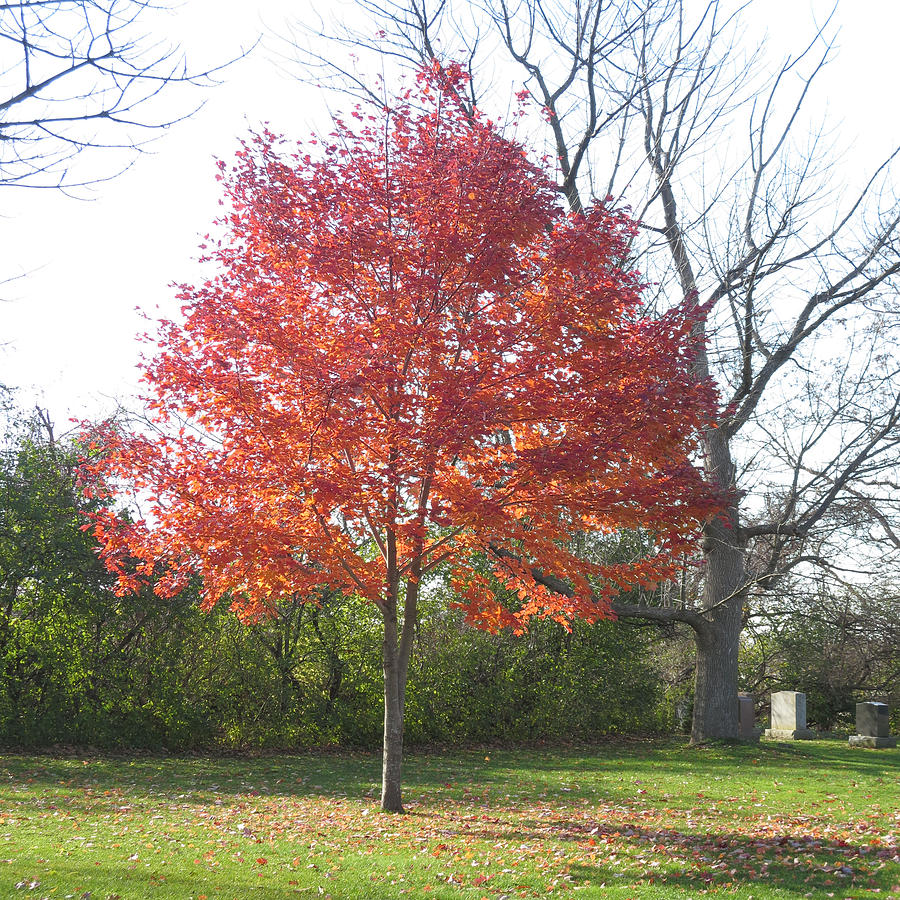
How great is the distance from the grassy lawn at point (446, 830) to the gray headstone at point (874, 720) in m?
5.67

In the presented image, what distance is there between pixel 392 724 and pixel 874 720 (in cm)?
1262

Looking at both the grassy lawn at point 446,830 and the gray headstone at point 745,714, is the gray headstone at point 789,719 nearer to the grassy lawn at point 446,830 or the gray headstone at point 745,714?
the gray headstone at point 745,714

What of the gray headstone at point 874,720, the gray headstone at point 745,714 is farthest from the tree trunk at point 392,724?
the gray headstone at point 874,720

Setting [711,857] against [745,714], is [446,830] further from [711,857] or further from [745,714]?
[745,714]

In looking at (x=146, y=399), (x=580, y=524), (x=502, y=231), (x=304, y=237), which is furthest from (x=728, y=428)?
(x=146, y=399)

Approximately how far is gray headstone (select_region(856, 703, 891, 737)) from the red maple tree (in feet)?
38.9

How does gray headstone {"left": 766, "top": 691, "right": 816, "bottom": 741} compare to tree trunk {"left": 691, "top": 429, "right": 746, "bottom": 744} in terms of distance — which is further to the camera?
gray headstone {"left": 766, "top": 691, "right": 816, "bottom": 741}

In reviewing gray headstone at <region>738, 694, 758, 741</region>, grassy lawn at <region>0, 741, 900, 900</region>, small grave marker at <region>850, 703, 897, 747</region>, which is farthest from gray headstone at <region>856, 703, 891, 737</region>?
grassy lawn at <region>0, 741, 900, 900</region>

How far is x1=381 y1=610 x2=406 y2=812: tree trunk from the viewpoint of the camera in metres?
8.66

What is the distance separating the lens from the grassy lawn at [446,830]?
562 cm

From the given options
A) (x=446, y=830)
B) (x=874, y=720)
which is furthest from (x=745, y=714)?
(x=446, y=830)

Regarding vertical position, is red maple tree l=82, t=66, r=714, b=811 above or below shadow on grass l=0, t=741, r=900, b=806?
above

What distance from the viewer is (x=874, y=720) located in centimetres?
1712

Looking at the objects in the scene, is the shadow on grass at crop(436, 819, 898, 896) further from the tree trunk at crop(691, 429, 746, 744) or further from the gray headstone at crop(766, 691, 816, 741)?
the gray headstone at crop(766, 691, 816, 741)
